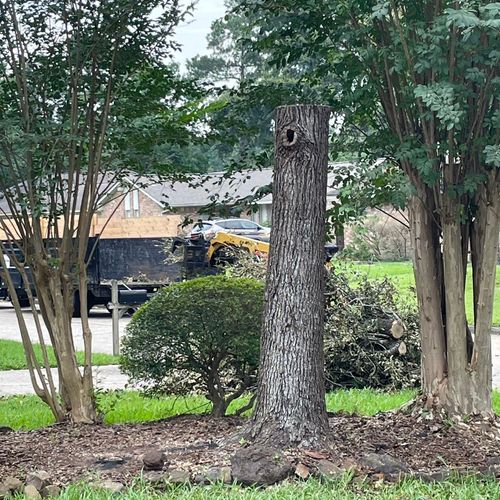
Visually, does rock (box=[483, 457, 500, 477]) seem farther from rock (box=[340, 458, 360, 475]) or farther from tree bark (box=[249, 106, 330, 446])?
tree bark (box=[249, 106, 330, 446])

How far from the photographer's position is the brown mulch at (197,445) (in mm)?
5809

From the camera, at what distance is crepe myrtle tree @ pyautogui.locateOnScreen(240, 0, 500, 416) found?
6426 millimetres

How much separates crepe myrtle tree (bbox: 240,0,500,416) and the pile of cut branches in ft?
12.0

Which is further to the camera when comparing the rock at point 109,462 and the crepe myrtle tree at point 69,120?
the crepe myrtle tree at point 69,120

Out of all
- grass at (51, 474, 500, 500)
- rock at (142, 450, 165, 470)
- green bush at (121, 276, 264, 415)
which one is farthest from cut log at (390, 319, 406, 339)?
rock at (142, 450, 165, 470)

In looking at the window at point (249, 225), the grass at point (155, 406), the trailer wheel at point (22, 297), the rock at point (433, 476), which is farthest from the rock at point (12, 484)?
the window at point (249, 225)

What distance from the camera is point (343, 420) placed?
725 cm

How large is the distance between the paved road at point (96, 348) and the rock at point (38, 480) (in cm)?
263

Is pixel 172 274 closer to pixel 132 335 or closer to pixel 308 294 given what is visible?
pixel 132 335

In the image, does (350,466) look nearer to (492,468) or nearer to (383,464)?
(383,464)

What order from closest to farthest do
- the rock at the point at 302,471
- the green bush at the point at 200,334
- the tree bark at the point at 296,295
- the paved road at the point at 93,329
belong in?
the rock at the point at 302,471 < the tree bark at the point at 296,295 < the green bush at the point at 200,334 < the paved road at the point at 93,329

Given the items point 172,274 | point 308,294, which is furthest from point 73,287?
point 172,274

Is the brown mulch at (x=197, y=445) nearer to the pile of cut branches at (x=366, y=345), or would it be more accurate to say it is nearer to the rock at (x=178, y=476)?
the rock at (x=178, y=476)

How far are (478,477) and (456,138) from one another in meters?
2.47
